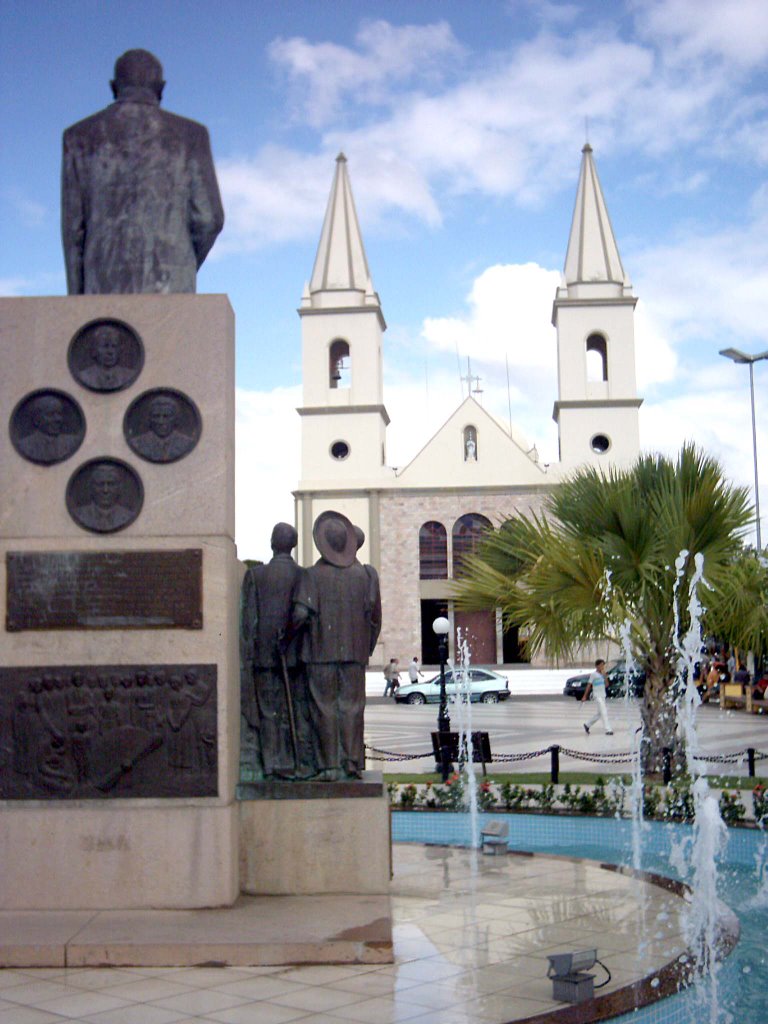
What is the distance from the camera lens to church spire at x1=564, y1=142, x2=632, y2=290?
161ft

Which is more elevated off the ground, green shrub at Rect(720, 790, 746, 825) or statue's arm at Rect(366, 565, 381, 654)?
statue's arm at Rect(366, 565, 381, 654)

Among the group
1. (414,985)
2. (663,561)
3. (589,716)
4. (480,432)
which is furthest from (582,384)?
(414,985)

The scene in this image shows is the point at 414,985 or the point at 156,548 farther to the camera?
the point at 156,548

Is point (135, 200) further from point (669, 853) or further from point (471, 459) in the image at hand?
point (471, 459)

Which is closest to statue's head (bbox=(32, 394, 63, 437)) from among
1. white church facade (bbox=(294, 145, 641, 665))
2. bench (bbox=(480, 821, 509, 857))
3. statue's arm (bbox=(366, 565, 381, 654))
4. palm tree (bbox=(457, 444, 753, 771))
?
statue's arm (bbox=(366, 565, 381, 654))

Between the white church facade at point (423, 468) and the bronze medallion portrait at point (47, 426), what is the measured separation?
41.8 metres

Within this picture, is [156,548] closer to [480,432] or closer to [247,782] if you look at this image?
[247,782]

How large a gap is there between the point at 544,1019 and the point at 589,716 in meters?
22.3

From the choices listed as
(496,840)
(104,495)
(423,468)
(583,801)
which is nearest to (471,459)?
(423,468)

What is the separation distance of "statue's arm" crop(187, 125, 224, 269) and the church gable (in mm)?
42314

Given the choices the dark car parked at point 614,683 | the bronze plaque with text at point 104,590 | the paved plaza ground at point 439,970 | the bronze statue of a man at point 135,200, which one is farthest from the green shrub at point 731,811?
the dark car parked at point 614,683

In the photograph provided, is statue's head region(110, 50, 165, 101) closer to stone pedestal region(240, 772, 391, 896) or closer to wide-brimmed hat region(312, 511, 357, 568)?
wide-brimmed hat region(312, 511, 357, 568)

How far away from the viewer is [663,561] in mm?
12352

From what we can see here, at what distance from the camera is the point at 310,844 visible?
23.1ft
